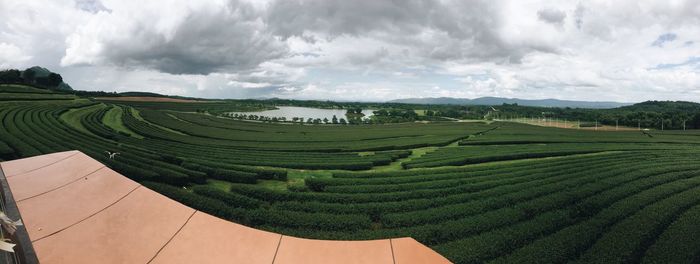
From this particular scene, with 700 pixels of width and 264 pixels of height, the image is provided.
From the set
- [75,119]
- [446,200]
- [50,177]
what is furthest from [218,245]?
[75,119]

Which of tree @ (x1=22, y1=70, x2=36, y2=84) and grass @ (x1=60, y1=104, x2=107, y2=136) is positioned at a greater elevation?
tree @ (x1=22, y1=70, x2=36, y2=84)

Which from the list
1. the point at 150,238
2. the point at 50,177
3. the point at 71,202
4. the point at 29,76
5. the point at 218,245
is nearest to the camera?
the point at 218,245

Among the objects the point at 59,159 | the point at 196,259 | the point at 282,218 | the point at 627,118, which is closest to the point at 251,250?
the point at 196,259

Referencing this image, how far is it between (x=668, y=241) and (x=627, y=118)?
248ft

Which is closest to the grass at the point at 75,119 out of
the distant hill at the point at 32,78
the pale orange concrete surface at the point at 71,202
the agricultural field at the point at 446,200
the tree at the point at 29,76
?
the agricultural field at the point at 446,200

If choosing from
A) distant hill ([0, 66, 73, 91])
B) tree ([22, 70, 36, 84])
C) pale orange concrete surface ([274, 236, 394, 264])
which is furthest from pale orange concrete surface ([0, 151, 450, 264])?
tree ([22, 70, 36, 84])

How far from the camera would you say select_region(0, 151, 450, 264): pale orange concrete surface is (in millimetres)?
3494

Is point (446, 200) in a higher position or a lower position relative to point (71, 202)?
lower

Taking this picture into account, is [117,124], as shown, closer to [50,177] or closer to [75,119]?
[75,119]

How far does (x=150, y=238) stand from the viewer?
12.5 feet

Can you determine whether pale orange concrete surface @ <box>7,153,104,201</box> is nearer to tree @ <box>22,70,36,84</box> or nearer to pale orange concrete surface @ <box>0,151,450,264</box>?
pale orange concrete surface @ <box>0,151,450,264</box>

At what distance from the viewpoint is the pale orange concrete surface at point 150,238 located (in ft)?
11.5

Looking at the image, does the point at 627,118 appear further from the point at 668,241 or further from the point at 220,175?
the point at 220,175

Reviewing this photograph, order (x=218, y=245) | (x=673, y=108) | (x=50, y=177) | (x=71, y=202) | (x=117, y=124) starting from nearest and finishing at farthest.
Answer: (x=218, y=245)
(x=71, y=202)
(x=50, y=177)
(x=117, y=124)
(x=673, y=108)
